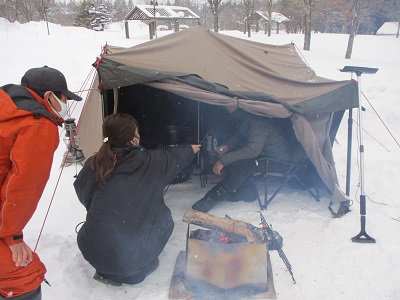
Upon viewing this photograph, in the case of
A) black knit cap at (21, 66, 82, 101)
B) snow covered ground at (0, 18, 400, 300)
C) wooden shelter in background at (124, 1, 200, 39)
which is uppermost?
Answer: wooden shelter in background at (124, 1, 200, 39)

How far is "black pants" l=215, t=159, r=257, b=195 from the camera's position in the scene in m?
3.61

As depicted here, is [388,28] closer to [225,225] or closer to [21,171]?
[225,225]

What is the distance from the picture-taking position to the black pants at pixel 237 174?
3.61 m

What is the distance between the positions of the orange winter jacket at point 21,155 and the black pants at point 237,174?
7.27 feet

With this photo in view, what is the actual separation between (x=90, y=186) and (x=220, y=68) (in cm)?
252

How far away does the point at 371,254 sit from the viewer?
2867 millimetres

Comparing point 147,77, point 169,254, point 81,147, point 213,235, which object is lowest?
point 169,254

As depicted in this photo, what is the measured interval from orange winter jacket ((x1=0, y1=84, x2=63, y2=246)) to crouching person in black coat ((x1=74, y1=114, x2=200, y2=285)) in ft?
2.04

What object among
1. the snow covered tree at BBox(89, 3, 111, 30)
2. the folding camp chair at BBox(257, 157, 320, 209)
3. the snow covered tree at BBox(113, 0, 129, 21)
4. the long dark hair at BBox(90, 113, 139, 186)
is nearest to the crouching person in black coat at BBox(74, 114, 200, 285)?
the long dark hair at BBox(90, 113, 139, 186)

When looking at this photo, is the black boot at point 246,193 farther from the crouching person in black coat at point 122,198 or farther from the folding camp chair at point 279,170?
the crouching person in black coat at point 122,198

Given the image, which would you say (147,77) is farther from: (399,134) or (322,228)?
(399,134)

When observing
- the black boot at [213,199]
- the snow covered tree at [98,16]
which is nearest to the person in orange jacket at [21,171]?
the black boot at [213,199]

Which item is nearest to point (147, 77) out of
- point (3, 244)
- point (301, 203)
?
point (3, 244)

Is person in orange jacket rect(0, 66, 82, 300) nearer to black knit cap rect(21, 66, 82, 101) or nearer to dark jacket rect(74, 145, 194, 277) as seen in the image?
black knit cap rect(21, 66, 82, 101)
